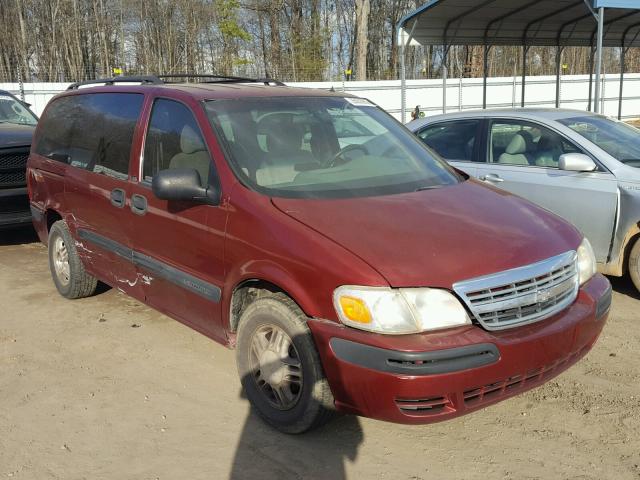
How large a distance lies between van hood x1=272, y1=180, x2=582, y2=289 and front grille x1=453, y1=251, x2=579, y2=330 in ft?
0.15

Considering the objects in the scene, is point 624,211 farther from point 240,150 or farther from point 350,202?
point 240,150

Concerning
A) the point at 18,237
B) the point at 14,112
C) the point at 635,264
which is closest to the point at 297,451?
the point at 635,264

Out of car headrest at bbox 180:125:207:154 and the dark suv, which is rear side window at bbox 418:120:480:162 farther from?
the dark suv

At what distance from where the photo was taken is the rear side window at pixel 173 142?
3670 millimetres

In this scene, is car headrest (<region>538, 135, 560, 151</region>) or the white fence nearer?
car headrest (<region>538, 135, 560, 151</region>)

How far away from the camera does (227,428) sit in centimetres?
332

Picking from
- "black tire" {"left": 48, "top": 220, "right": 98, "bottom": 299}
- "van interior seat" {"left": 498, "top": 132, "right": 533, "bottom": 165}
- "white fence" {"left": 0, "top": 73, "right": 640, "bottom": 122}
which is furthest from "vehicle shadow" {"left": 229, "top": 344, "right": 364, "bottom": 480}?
"white fence" {"left": 0, "top": 73, "right": 640, "bottom": 122}

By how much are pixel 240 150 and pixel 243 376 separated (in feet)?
4.20

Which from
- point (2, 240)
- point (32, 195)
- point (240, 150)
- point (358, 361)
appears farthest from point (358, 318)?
point (2, 240)

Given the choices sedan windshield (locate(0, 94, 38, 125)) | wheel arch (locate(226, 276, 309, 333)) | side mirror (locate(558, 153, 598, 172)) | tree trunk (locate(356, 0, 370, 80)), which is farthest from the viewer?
tree trunk (locate(356, 0, 370, 80))

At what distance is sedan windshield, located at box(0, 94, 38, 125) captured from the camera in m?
8.88

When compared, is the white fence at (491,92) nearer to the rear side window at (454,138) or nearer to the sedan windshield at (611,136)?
the rear side window at (454,138)

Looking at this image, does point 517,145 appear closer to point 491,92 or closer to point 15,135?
point 15,135

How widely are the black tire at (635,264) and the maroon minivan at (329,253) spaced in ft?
6.09
